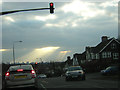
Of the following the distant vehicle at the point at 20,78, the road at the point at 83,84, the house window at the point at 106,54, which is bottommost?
the road at the point at 83,84

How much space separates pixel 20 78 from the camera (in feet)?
36.7

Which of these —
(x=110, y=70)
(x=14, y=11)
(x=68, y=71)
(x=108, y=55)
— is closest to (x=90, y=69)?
(x=108, y=55)

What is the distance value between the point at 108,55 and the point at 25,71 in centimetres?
5073

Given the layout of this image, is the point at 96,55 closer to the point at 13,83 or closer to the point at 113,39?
the point at 113,39

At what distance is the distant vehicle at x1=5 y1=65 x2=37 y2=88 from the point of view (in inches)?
437

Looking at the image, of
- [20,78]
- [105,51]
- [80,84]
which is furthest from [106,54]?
[20,78]

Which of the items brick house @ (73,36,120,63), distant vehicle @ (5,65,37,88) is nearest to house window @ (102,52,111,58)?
brick house @ (73,36,120,63)

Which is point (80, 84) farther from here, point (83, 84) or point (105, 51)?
point (105, 51)

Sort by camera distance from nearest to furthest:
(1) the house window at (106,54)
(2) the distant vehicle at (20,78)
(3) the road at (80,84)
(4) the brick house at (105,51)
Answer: (2) the distant vehicle at (20,78)
(3) the road at (80,84)
(4) the brick house at (105,51)
(1) the house window at (106,54)

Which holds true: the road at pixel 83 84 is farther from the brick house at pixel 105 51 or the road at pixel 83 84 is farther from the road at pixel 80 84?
the brick house at pixel 105 51

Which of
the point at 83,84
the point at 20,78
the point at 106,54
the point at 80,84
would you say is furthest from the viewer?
the point at 106,54

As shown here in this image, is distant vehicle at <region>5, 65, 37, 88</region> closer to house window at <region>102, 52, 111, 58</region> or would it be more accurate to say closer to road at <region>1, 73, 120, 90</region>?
road at <region>1, 73, 120, 90</region>

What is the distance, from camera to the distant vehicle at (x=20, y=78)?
36.4 ft

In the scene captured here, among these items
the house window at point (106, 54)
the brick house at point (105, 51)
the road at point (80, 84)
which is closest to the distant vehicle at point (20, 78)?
the road at point (80, 84)
